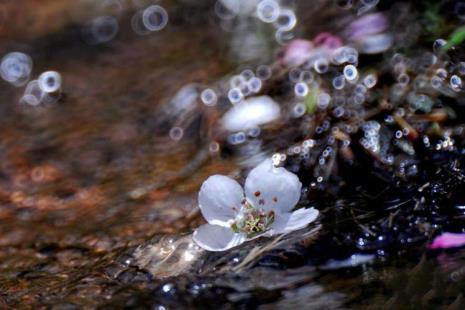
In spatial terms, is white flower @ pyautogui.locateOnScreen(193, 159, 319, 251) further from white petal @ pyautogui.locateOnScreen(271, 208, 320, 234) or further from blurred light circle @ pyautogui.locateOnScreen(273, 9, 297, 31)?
blurred light circle @ pyautogui.locateOnScreen(273, 9, 297, 31)

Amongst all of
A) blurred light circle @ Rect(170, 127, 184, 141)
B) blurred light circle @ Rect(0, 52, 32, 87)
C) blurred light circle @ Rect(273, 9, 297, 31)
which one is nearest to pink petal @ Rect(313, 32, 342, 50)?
blurred light circle @ Rect(273, 9, 297, 31)

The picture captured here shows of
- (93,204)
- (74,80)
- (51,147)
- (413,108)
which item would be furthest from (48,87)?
(413,108)

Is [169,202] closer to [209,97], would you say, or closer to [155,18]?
[209,97]

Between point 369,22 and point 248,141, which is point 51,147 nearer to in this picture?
point 248,141

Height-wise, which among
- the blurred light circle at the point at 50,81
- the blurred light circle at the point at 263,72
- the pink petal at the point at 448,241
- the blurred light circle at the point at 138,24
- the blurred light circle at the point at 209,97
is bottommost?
the pink petal at the point at 448,241

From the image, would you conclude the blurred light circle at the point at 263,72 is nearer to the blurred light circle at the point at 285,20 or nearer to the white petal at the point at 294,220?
the blurred light circle at the point at 285,20


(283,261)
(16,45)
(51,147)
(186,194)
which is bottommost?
(283,261)

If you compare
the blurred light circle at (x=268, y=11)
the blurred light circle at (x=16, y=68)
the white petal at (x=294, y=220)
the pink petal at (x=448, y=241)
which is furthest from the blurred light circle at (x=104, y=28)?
the pink petal at (x=448, y=241)
